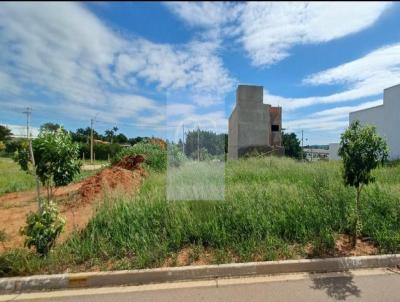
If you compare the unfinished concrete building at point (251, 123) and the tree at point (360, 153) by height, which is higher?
the unfinished concrete building at point (251, 123)

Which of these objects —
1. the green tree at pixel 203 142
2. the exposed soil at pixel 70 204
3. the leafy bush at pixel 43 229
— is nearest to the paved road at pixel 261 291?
the leafy bush at pixel 43 229

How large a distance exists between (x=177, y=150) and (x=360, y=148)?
3.74 meters

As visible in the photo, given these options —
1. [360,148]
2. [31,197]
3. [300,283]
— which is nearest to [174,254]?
[300,283]

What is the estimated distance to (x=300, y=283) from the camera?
11.8 feet

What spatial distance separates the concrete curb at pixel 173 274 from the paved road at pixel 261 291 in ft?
0.36

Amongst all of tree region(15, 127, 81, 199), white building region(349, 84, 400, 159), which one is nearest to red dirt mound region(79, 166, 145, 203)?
tree region(15, 127, 81, 199)

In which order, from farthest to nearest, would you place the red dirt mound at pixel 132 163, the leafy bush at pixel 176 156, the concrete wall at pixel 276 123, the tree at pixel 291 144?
the tree at pixel 291 144
the concrete wall at pixel 276 123
the red dirt mound at pixel 132 163
the leafy bush at pixel 176 156

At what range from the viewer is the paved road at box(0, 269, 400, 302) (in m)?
3.28

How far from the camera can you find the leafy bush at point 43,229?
13.1ft

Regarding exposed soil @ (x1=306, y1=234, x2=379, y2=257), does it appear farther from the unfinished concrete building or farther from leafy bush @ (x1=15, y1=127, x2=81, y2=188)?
the unfinished concrete building

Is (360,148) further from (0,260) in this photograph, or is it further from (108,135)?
(108,135)

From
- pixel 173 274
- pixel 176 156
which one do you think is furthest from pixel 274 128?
pixel 173 274

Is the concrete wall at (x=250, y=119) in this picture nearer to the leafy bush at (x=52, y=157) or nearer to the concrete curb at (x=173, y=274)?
the concrete curb at (x=173, y=274)

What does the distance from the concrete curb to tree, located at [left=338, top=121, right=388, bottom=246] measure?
831mm
